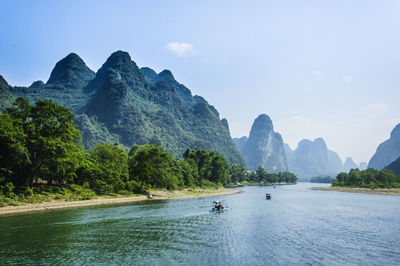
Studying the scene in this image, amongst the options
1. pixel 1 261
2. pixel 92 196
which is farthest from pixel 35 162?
pixel 1 261

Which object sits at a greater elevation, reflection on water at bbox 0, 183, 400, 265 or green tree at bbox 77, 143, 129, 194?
green tree at bbox 77, 143, 129, 194

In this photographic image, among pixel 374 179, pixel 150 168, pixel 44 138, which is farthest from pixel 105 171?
pixel 374 179

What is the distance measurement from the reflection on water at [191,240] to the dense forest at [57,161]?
1115 cm

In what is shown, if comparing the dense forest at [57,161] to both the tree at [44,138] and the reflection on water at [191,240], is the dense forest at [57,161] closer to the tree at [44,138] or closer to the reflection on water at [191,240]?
the tree at [44,138]

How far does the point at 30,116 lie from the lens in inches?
1906

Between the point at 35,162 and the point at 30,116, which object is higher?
the point at 30,116

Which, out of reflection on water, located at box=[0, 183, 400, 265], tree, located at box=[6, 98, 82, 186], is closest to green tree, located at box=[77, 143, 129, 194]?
tree, located at box=[6, 98, 82, 186]

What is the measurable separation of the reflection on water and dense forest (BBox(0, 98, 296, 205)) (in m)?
11.1

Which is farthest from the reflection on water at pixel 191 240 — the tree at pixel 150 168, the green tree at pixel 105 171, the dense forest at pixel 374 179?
the dense forest at pixel 374 179

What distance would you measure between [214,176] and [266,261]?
112 meters

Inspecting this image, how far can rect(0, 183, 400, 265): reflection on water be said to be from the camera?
21422 mm

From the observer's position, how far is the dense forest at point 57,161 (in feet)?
143

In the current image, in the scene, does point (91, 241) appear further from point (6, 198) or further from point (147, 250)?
point (6, 198)

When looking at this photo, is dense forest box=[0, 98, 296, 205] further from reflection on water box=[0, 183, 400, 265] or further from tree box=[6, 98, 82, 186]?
reflection on water box=[0, 183, 400, 265]
